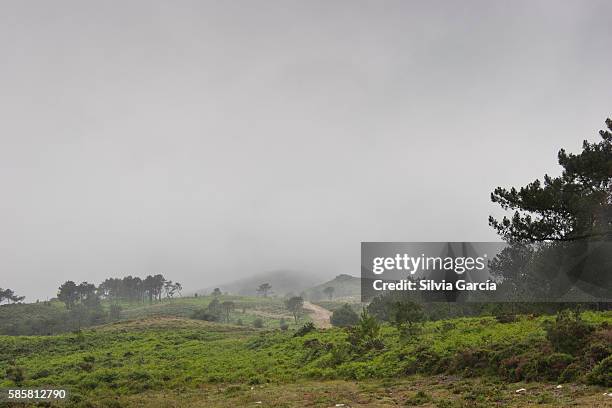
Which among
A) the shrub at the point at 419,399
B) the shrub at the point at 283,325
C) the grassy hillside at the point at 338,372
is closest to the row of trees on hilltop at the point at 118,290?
the shrub at the point at 283,325

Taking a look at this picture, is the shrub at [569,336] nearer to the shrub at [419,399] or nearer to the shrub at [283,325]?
the shrub at [419,399]

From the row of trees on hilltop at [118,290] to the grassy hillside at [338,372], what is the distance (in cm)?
10894

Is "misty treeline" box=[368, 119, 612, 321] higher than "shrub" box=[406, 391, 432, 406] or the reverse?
higher

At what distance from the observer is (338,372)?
23781mm

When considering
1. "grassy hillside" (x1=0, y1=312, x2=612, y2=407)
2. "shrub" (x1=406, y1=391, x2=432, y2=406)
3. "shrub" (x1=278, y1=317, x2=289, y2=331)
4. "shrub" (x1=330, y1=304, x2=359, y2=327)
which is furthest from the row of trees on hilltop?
"shrub" (x1=406, y1=391, x2=432, y2=406)

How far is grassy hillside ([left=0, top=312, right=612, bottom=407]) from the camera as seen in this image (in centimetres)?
1558

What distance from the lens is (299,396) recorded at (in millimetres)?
17797

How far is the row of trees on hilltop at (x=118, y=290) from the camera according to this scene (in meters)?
136

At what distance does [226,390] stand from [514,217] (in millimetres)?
18884

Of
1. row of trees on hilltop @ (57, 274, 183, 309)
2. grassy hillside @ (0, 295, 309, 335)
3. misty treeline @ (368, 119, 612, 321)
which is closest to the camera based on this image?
misty treeline @ (368, 119, 612, 321)

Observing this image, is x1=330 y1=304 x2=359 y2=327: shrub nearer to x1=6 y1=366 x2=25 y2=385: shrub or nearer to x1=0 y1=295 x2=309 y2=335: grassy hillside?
x1=0 y1=295 x2=309 y2=335: grassy hillside

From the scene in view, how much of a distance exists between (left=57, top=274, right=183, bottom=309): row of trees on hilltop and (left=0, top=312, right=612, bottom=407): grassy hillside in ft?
357

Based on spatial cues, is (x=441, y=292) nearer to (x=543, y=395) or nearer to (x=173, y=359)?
(x=173, y=359)

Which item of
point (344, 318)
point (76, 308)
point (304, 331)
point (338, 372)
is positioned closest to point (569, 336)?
point (338, 372)
